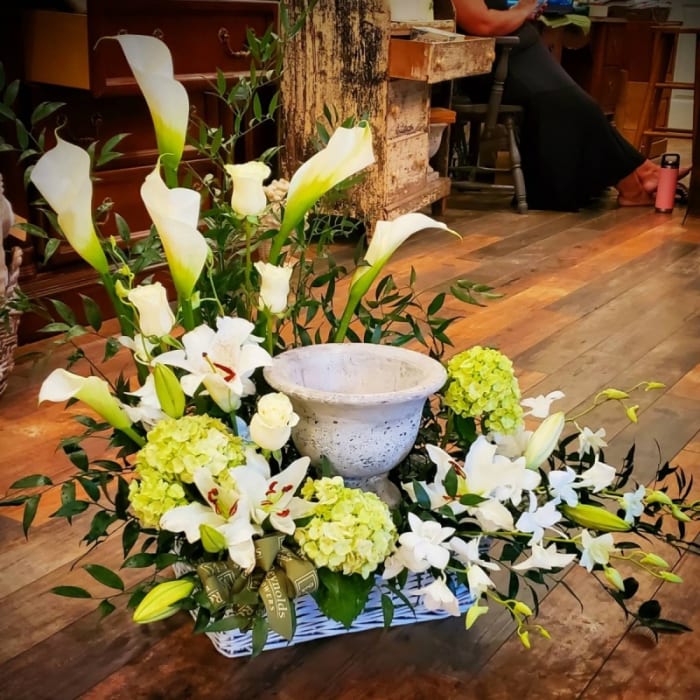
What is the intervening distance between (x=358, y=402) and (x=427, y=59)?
257 cm

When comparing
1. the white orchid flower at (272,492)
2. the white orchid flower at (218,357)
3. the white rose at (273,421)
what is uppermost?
the white orchid flower at (218,357)

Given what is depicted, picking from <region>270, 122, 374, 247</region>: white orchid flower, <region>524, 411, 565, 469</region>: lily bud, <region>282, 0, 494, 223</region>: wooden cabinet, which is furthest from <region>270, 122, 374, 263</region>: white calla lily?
<region>282, 0, 494, 223</region>: wooden cabinet

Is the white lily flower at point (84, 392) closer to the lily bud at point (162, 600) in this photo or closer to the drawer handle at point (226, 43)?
the lily bud at point (162, 600)

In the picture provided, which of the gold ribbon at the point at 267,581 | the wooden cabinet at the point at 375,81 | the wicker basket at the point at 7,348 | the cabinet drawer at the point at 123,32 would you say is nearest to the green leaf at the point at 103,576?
the gold ribbon at the point at 267,581

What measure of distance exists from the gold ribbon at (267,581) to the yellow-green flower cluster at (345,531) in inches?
0.8

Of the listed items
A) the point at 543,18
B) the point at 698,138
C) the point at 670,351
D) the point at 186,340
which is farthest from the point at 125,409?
the point at 543,18

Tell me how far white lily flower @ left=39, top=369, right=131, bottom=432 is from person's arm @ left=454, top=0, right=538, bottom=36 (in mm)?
3443

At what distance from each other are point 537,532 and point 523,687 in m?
0.21

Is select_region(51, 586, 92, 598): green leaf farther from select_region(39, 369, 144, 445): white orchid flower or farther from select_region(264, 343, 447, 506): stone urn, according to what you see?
select_region(264, 343, 447, 506): stone urn

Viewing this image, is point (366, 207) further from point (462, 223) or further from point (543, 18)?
point (543, 18)

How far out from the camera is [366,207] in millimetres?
3643

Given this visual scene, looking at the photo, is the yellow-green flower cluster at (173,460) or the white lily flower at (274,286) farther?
the white lily flower at (274,286)

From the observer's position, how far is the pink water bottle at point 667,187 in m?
4.44

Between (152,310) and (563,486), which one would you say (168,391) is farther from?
(563,486)
